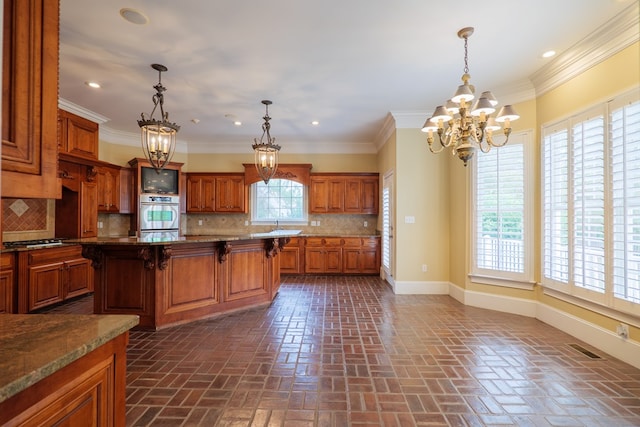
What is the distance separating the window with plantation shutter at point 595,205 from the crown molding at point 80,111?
22.5ft

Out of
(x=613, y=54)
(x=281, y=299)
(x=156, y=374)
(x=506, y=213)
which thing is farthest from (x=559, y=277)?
(x=156, y=374)

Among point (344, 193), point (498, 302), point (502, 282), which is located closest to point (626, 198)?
point (502, 282)

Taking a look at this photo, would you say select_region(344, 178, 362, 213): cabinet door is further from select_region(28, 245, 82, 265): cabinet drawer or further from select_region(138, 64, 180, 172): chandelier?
select_region(28, 245, 82, 265): cabinet drawer

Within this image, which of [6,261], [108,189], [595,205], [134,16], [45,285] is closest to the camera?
[134,16]

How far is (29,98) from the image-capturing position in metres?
0.97

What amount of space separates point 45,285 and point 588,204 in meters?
6.73

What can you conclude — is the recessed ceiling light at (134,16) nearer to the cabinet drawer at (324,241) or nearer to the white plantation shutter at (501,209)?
the white plantation shutter at (501,209)

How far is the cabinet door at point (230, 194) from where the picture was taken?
699 cm

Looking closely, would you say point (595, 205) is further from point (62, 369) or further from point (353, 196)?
point (353, 196)

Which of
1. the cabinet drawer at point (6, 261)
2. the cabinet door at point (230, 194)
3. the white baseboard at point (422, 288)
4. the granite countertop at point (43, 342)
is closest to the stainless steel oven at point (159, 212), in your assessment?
the cabinet door at point (230, 194)

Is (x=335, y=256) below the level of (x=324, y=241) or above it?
below

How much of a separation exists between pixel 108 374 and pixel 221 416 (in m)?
1.13

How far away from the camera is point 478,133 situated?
286 centimetres

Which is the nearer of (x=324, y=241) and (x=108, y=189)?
(x=108, y=189)
